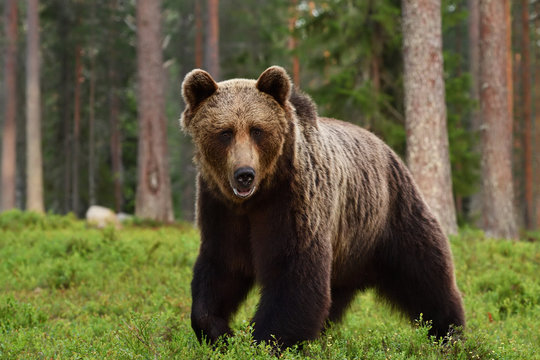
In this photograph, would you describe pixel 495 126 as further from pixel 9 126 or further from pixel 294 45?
pixel 9 126

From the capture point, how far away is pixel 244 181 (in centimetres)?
381

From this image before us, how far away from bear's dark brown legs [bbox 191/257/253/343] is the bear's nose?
83 centimetres

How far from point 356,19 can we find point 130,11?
1875 cm

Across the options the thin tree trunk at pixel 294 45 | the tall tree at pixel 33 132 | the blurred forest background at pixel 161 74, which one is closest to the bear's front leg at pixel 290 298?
the blurred forest background at pixel 161 74

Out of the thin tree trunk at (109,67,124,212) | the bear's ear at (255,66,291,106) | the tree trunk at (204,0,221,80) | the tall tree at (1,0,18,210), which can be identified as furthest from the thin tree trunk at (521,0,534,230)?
the bear's ear at (255,66,291,106)

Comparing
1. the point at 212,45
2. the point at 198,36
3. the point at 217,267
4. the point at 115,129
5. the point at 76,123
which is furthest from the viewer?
the point at 115,129

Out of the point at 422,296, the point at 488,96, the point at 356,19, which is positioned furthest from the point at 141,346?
the point at 488,96

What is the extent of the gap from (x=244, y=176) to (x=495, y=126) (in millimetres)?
12536

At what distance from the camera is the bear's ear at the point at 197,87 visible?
4137 mm

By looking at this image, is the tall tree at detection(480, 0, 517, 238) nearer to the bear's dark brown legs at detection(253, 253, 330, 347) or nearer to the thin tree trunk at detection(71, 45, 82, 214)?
the bear's dark brown legs at detection(253, 253, 330, 347)

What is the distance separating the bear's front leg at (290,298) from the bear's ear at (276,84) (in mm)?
1051

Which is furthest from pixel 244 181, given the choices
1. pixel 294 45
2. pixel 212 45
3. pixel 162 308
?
pixel 294 45

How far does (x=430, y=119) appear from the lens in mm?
10586

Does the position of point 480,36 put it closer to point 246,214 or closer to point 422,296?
point 422,296
